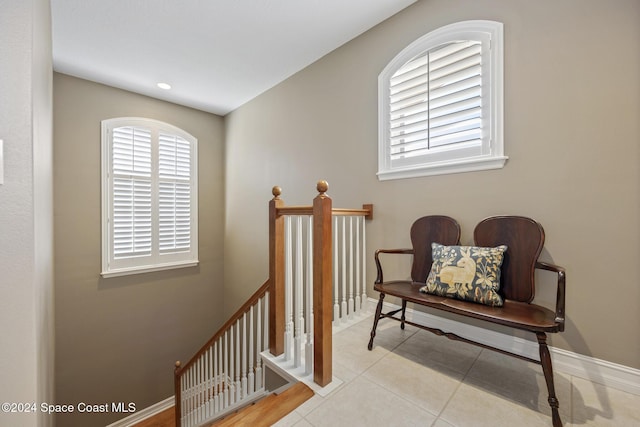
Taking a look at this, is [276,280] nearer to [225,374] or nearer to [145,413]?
[225,374]

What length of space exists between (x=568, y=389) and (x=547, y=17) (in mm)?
2064

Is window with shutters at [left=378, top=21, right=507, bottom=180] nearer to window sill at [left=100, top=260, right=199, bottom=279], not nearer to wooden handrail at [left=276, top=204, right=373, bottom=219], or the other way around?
wooden handrail at [left=276, top=204, right=373, bottom=219]

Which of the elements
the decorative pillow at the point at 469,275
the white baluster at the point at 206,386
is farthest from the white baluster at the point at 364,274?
the white baluster at the point at 206,386

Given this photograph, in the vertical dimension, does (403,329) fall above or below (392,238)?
below

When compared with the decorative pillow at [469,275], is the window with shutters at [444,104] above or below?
above

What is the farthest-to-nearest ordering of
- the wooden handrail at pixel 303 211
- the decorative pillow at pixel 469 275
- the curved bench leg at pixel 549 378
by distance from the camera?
the wooden handrail at pixel 303 211 → the decorative pillow at pixel 469 275 → the curved bench leg at pixel 549 378

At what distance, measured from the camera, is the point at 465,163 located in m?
1.81

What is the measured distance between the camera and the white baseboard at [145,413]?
3.38 m

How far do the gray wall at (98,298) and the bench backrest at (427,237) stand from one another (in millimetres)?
3465

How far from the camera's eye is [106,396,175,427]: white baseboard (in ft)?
11.1

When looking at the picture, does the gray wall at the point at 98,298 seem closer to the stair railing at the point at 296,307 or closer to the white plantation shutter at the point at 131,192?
the white plantation shutter at the point at 131,192

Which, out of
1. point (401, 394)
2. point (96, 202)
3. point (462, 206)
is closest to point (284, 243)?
point (401, 394)

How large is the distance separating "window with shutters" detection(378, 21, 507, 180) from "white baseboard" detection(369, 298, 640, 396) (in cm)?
110

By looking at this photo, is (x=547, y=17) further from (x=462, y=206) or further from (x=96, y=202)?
(x=96, y=202)
